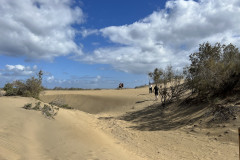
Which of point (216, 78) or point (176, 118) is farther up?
point (216, 78)

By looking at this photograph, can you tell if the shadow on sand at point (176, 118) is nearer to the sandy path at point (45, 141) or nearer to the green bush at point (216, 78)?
the green bush at point (216, 78)

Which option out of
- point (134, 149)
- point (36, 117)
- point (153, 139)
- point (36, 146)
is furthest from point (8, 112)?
point (153, 139)

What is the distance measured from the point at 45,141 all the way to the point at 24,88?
36.1ft

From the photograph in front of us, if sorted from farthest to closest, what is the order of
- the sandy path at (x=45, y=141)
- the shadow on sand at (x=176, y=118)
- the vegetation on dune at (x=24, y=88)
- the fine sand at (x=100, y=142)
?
the vegetation on dune at (x=24, y=88), the shadow on sand at (x=176, y=118), the fine sand at (x=100, y=142), the sandy path at (x=45, y=141)

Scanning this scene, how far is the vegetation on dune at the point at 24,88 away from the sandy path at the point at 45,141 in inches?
262

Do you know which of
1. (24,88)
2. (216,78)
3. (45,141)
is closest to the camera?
(45,141)

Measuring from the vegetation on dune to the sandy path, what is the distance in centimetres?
665

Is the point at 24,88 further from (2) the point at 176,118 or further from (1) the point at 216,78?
(1) the point at 216,78

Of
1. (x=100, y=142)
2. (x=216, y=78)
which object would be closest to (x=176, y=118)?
(x=216, y=78)

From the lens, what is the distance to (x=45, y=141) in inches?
279

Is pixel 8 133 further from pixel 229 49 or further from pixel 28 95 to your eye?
pixel 229 49

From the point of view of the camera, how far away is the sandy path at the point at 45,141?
5.79 metres

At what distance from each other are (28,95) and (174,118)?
435 inches

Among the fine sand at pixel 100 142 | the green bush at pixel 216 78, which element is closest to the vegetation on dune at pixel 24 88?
the fine sand at pixel 100 142
